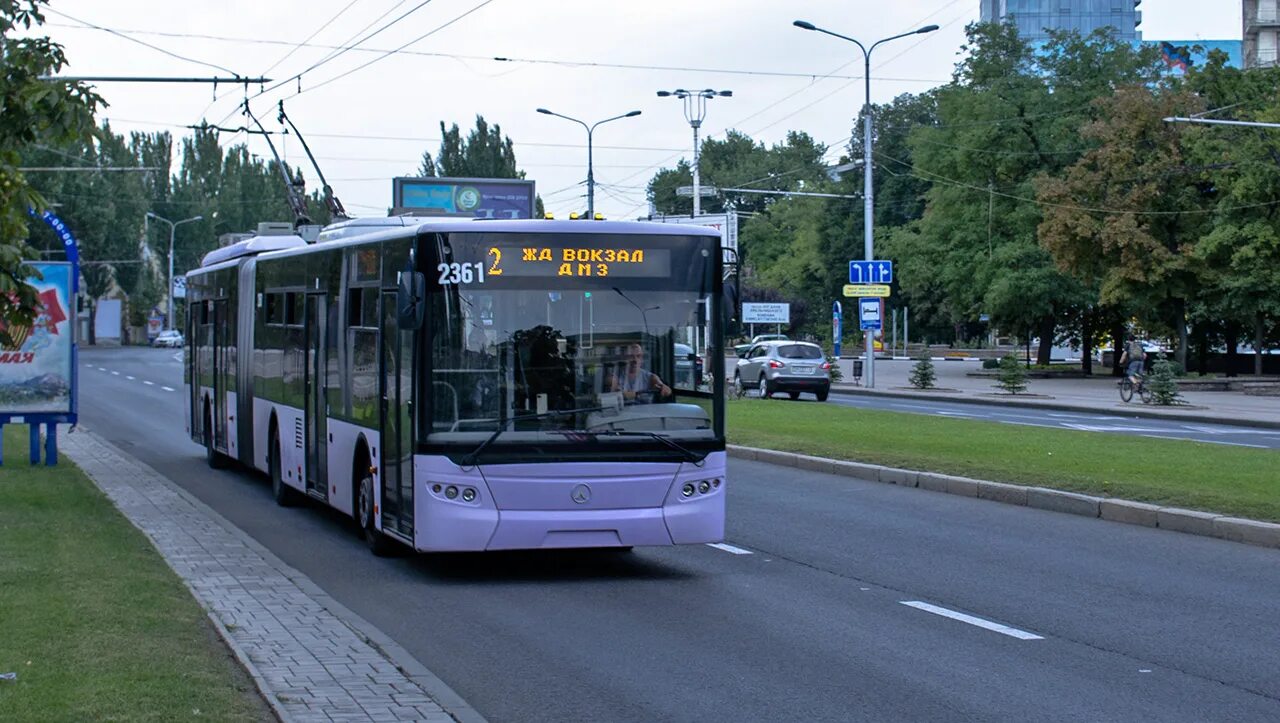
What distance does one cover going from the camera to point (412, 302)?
11.1 metres

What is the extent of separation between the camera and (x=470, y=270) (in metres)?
11.3

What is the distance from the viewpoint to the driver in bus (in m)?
11.3

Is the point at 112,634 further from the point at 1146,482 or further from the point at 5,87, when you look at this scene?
the point at 1146,482

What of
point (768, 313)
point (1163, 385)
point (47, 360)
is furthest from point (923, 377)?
point (47, 360)

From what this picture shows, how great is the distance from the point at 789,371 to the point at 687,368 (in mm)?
31434

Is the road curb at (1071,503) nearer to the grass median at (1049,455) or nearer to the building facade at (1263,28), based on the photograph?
the grass median at (1049,455)

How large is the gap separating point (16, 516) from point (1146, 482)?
1118cm

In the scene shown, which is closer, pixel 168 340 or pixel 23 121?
pixel 23 121

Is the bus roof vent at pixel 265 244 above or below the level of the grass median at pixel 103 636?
above

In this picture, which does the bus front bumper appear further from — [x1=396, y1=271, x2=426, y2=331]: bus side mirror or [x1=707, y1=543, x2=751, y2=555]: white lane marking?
[x1=707, y1=543, x2=751, y2=555]: white lane marking

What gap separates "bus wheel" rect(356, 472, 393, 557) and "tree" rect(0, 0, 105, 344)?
3.98 metres

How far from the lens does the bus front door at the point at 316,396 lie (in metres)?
14.7

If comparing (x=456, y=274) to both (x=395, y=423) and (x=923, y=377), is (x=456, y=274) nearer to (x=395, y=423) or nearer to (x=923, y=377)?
(x=395, y=423)

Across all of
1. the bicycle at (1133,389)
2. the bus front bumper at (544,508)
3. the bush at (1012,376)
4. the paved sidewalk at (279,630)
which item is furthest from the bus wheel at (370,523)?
the bush at (1012,376)
